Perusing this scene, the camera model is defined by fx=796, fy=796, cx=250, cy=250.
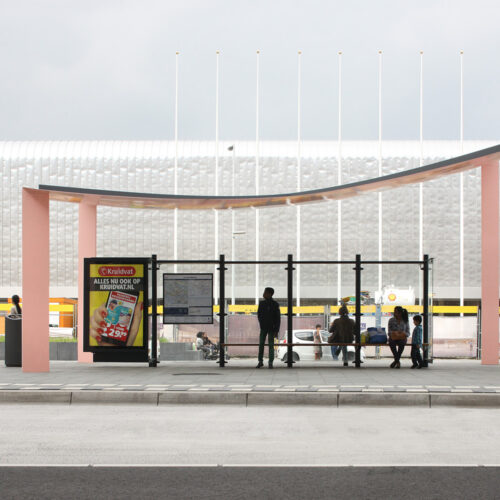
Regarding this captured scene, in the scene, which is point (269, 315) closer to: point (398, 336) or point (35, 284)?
point (398, 336)

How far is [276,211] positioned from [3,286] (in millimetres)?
26050

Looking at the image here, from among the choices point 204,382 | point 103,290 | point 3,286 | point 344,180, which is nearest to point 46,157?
point 3,286

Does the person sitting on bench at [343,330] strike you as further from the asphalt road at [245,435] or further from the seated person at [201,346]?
the asphalt road at [245,435]

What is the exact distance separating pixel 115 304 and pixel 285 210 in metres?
52.6

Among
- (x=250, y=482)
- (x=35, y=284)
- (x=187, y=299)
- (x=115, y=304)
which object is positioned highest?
(x=35, y=284)

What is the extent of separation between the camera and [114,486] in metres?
6.30

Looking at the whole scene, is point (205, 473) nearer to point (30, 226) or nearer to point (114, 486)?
point (114, 486)

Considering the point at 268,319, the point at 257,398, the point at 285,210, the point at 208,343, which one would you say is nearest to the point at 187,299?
the point at 268,319

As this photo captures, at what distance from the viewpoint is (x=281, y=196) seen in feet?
62.3

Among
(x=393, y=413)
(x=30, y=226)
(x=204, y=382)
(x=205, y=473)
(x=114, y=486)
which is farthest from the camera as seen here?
(x=30, y=226)

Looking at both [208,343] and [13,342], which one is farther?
[208,343]

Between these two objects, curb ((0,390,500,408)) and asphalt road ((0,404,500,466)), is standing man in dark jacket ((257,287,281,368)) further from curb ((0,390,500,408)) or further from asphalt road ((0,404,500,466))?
asphalt road ((0,404,500,466))

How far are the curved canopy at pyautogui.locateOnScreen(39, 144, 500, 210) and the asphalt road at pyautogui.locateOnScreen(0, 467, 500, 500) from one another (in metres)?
10.1

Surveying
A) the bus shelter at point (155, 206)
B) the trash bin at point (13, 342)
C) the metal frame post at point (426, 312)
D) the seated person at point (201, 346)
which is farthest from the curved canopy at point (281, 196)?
the seated person at point (201, 346)
